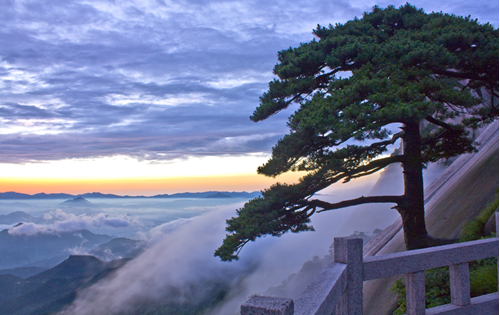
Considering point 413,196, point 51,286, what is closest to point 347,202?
point 413,196

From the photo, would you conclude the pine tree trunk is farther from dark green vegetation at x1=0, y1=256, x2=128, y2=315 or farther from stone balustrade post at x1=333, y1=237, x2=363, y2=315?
dark green vegetation at x1=0, y1=256, x2=128, y2=315

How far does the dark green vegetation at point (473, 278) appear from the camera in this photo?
5579mm

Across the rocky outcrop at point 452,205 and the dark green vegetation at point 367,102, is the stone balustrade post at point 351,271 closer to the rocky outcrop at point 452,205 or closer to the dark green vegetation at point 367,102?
the dark green vegetation at point 367,102

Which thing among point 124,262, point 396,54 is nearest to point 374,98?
point 396,54

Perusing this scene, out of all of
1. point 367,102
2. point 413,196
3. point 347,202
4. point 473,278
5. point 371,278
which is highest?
point 367,102

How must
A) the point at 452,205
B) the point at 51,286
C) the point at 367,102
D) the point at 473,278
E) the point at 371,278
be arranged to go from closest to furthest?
the point at 371,278 → the point at 473,278 → the point at 367,102 → the point at 452,205 → the point at 51,286

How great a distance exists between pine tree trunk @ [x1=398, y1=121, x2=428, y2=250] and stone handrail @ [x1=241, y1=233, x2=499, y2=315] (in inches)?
188

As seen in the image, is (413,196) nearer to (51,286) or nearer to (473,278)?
(473,278)

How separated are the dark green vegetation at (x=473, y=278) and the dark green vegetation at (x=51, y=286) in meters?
106

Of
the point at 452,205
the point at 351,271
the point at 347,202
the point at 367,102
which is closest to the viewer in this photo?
the point at 351,271

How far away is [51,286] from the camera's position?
380 ft

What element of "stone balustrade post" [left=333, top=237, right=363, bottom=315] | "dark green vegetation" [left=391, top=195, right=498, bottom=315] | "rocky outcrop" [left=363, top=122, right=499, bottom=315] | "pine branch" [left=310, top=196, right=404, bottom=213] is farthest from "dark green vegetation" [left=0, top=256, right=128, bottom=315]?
"stone balustrade post" [left=333, top=237, right=363, bottom=315]

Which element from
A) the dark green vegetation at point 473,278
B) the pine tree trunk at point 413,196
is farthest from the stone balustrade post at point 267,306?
the pine tree trunk at point 413,196

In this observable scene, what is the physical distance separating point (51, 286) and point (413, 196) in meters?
136
